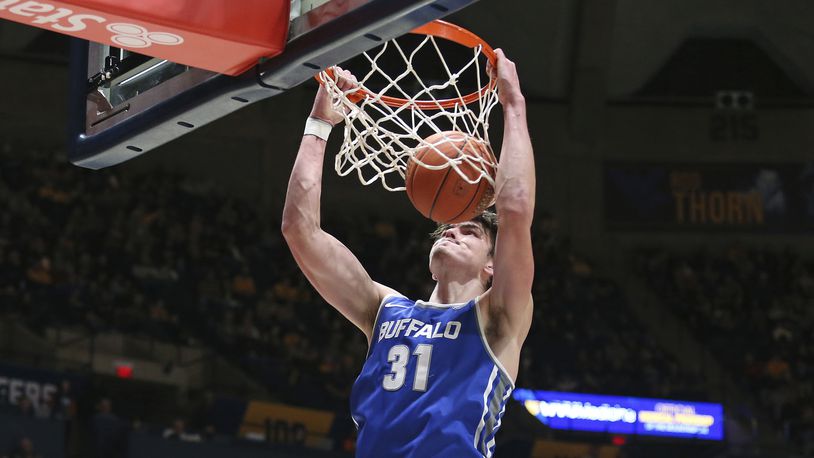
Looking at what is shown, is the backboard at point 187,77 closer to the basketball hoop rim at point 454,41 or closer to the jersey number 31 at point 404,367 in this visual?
the basketball hoop rim at point 454,41

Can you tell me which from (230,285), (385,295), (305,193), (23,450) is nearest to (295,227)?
(305,193)

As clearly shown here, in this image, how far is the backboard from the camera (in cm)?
288

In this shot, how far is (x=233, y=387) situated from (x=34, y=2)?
35.6 feet

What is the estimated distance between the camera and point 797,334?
17.5 metres

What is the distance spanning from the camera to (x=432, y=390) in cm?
337

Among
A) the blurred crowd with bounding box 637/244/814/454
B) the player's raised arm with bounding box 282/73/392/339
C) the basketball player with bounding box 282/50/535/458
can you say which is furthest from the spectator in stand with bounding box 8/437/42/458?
the blurred crowd with bounding box 637/244/814/454

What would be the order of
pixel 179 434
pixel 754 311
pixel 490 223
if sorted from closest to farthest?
pixel 490 223 < pixel 179 434 < pixel 754 311

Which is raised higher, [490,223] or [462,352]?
[490,223]

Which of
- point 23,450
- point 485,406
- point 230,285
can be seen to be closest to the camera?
point 485,406

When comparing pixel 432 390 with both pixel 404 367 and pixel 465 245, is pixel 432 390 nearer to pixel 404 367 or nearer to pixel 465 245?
pixel 404 367

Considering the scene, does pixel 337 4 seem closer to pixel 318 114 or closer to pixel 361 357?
pixel 318 114

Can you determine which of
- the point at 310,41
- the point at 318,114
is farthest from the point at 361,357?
the point at 310,41

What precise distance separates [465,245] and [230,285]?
11985 mm

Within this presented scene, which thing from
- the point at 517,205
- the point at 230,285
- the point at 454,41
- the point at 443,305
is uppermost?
the point at 230,285
